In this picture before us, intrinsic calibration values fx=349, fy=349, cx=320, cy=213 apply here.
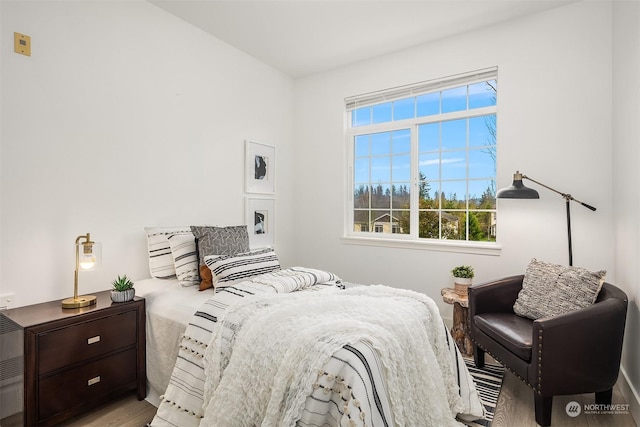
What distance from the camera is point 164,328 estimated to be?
219 centimetres

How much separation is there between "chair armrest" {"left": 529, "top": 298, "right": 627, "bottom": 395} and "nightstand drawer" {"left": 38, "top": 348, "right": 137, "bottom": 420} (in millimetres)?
2413

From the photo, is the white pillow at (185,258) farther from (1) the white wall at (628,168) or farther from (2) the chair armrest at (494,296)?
(1) the white wall at (628,168)

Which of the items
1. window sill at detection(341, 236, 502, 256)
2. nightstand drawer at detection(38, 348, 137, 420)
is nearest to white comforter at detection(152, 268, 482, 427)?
nightstand drawer at detection(38, 348, 137, 420)

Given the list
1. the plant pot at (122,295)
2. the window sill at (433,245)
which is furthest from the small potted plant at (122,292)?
the window sill at (433,245)

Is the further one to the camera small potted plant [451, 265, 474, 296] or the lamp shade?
small potted plant [451, 265, 474, 296]

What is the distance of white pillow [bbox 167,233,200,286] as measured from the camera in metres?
2.59

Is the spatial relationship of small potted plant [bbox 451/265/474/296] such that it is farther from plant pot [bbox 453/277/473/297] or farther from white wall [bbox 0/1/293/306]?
white wall [bbox 0/1/293/306]

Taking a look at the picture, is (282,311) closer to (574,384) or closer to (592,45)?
(574,384)

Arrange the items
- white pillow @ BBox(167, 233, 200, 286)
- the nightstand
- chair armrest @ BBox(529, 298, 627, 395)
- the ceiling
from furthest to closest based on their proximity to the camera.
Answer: the ceiling → white pillow @ BBox(167, 233, 200, 286) → chair armrest @ BBox(529, 298, 627, 395) → the nightstand

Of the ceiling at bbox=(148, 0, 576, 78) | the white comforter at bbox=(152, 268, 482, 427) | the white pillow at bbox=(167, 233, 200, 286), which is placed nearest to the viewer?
the white comforter at bbox=(152, 268, 482, 427)

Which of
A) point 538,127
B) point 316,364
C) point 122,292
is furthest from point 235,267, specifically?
point 538,127

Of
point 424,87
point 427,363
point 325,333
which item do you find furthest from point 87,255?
point 424,87

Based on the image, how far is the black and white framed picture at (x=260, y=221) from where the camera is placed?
3812 mm
